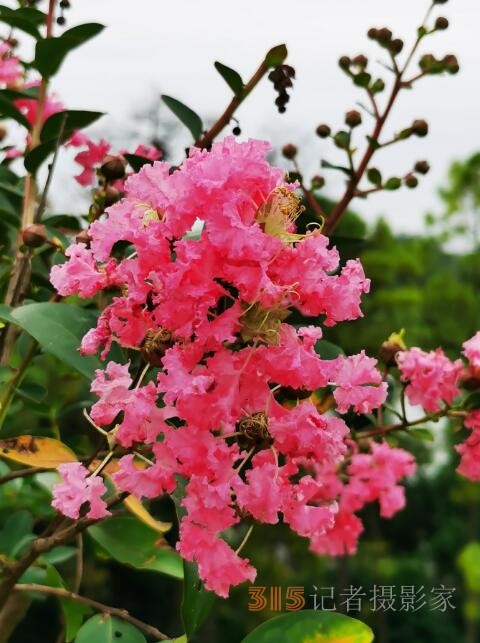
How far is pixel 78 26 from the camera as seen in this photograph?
0.93 metres

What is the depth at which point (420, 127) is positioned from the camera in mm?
Answer: 1146

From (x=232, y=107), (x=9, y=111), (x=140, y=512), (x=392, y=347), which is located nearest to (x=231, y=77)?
(x=232, y=107)

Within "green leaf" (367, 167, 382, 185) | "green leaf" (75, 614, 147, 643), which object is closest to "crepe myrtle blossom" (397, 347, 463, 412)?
"green leaf" (367, 167, 382, 185)

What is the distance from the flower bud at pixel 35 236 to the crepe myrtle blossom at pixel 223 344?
0.77 feet

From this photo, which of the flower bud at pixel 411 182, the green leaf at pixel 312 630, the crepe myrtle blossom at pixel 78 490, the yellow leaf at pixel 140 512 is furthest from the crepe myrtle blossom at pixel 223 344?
the flower bud at pixel 411 182

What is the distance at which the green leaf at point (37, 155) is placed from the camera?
0.98m

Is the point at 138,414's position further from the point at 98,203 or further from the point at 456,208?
the point at 456,208

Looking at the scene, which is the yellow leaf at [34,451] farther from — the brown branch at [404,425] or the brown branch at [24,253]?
the brown branch at [404,425]

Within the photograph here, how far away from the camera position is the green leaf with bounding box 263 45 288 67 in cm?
87

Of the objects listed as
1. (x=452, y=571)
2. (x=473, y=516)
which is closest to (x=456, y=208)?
(x=473, y=516)

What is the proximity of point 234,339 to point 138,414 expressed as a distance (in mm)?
91

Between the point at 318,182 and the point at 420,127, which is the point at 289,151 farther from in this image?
the point at 420,127

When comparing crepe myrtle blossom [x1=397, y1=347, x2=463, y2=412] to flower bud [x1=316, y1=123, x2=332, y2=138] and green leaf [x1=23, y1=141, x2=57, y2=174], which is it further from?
green leaf [x1=23, y1=141, x2=57, y2=174]

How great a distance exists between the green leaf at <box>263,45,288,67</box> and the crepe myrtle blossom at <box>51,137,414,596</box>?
0.82 ft
